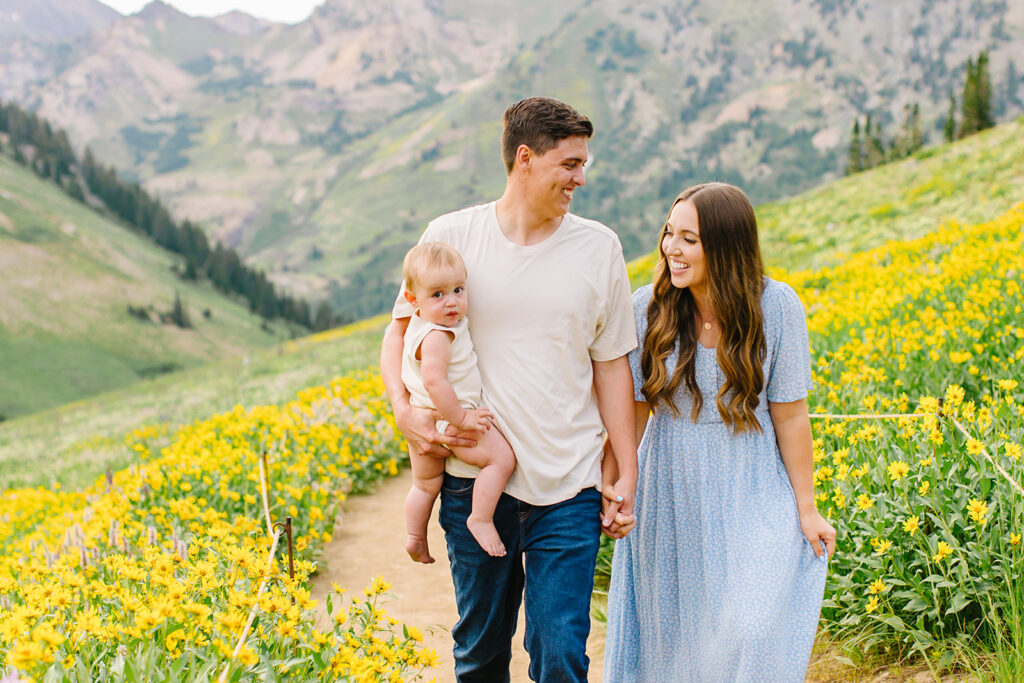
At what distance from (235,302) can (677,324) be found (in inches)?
4532

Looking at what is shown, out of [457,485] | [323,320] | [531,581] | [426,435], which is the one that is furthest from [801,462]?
[323,320]

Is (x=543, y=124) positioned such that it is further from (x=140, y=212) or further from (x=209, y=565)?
(x=140, y=212)

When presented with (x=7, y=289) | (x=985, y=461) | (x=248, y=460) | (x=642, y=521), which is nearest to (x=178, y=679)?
(x=642, y=521)

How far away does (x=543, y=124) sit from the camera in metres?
3.03

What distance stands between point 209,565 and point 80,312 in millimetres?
93268

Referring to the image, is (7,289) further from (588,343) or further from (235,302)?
(588,343)

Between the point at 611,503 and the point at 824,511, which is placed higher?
the point at 611,503

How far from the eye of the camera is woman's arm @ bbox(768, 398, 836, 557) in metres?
3.10

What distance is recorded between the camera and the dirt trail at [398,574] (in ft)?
16.6

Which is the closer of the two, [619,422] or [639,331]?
[619,422]

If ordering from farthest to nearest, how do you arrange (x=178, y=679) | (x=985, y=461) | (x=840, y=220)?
(x=840, y=220)
(x=985, y=461)
(x=178, y=679)

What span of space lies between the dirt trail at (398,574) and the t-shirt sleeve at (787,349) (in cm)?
231

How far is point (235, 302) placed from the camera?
366 feet

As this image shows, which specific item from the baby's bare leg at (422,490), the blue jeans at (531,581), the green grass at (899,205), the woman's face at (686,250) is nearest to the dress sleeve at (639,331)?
the woman's face at (686,250)
